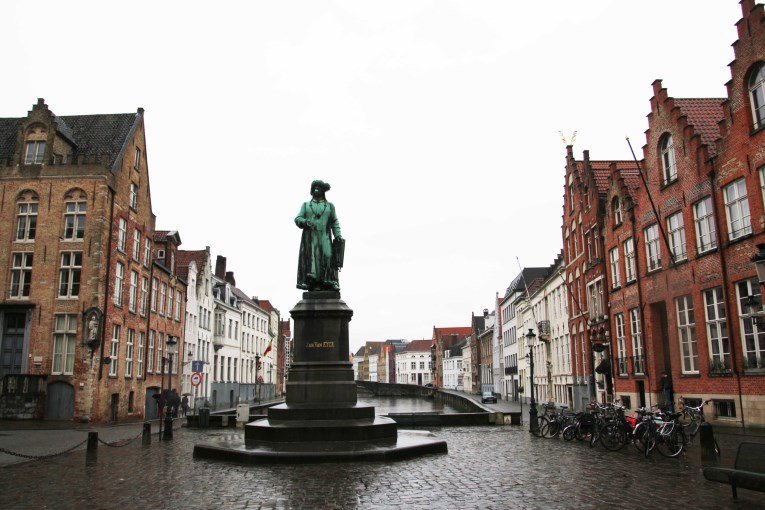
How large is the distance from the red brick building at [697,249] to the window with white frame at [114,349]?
89.1ft

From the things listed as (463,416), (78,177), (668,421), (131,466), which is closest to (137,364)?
(78,177)

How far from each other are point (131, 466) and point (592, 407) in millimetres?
14229

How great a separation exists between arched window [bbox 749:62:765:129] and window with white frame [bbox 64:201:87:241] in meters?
31.4

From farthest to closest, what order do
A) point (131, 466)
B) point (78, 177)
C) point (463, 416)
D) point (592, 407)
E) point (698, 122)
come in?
point (78, 177), point (463, 416), point (698, 122), point (592, 407), point (131, 466)

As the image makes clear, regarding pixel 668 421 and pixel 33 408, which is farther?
pixel 33 408

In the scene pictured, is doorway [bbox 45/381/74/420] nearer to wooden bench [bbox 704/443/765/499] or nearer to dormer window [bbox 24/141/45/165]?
dormer window [bbox 24/141/45/165]

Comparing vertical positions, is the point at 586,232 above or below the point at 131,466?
above

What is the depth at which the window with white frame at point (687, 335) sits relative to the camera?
81.4ft

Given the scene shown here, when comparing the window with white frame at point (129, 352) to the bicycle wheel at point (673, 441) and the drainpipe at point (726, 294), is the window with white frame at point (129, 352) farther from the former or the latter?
the drainpipe at point (726, 294)

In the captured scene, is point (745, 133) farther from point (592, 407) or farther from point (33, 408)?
point (33, 408)

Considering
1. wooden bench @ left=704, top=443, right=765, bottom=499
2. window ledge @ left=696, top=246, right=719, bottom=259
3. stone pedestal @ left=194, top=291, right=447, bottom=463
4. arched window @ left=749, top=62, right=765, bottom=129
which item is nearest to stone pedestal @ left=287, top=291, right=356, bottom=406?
stone pedestal @ left=194, top=291, right=447, bottom=463

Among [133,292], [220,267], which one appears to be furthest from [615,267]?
[220,267]

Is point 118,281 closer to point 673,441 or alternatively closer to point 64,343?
point 64,343

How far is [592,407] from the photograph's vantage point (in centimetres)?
2052
